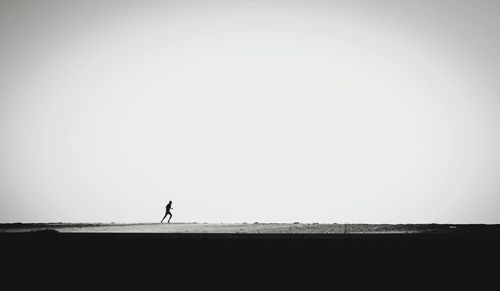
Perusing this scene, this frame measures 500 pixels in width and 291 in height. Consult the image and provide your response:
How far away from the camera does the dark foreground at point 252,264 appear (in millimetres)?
8289

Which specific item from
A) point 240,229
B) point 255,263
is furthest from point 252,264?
point 240,229

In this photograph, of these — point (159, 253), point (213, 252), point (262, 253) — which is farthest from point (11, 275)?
point (262, 253)

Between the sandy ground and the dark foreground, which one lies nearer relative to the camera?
the dark foreground

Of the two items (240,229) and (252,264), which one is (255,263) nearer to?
(252,264)

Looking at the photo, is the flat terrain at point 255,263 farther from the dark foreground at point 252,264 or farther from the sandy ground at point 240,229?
the sandy ground at point 240,229

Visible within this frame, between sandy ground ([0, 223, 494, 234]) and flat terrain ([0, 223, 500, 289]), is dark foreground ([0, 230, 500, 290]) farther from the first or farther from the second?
sandy ground ([0, 223, 494, 234])

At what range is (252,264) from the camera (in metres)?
9.80

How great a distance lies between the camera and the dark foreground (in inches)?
326

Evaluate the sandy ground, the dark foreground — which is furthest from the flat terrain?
the sandy ground

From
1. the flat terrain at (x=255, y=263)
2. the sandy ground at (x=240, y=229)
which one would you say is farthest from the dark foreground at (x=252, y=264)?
the sandy ground at (x=240, y=229)

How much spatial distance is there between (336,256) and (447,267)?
8.50 ft

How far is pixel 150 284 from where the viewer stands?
26.4 ft

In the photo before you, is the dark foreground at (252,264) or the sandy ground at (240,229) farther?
the sandy ground at (240,229)

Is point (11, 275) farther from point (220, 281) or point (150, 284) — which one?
point (220, 281)
